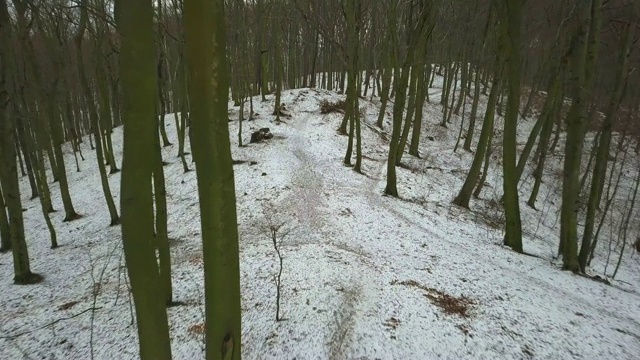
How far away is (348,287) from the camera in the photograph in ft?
20.7

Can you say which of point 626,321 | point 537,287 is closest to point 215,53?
point 537,287

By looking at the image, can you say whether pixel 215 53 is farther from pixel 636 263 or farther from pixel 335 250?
pixel 636 263

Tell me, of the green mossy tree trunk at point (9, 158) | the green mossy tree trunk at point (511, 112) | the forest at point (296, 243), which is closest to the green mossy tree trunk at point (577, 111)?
the forest at point (296, 243)

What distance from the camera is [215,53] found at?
212 centimetres

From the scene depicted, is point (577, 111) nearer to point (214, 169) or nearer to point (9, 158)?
point (214, 169)

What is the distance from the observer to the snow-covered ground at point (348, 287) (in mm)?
5031

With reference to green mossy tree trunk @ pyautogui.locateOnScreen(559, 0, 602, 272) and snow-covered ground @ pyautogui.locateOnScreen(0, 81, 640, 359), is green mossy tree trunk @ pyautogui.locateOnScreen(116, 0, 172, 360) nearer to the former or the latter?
snow-covered ground @ pyautogui.locateOnScreen(0, 81, 640, 359)

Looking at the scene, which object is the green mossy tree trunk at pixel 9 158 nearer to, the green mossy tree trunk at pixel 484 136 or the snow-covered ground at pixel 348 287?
the snow-covered ground at pixel 348 287

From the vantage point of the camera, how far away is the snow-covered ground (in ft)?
16.5

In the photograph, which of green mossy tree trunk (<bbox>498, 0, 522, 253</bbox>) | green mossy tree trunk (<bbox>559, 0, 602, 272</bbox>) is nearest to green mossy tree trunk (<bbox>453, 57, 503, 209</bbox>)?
green mossy tree trunk (<bbox>498, 0, 522, 253</bbox>)

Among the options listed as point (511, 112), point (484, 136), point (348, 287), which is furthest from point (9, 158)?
point (484, 136)

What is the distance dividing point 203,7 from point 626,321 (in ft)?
26.9

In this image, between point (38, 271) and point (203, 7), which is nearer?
point (203, 7)

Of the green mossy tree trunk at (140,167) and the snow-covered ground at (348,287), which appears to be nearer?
the green mossy tree trunk at (140,167)
